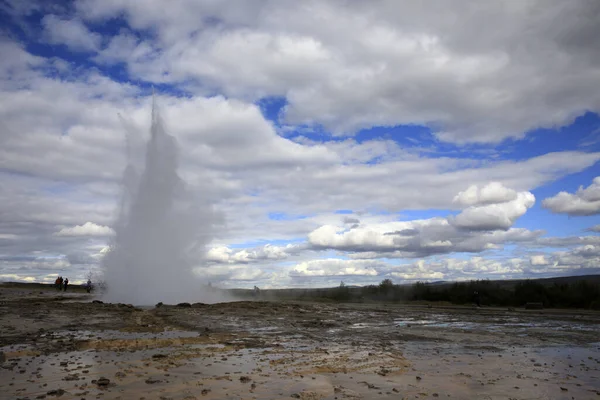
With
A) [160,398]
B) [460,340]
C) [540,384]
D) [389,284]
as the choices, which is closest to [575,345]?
[460,340]

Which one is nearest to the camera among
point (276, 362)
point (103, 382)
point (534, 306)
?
point (103, 382)

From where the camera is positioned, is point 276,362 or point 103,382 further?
point 276,362

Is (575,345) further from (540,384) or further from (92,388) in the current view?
(92,388)

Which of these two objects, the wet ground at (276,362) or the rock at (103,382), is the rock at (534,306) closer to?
the wet ground at (276,362)

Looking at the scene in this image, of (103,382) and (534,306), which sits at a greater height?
(534,306)

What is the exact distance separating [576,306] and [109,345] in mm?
38671

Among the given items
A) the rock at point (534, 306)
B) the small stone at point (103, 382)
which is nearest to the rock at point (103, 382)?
the small stone at point (103, 382)

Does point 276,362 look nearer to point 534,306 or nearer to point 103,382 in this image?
point 103,382

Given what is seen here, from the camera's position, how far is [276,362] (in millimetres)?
9703

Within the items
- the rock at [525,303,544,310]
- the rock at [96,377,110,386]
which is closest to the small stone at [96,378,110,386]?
the rock at [96,377,110,386]

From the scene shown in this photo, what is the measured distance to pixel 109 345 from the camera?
11.0 metres

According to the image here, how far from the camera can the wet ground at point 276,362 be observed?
7254 mm

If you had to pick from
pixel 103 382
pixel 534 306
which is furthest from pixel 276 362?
pixel 534 306

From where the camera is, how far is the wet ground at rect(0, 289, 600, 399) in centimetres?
725
